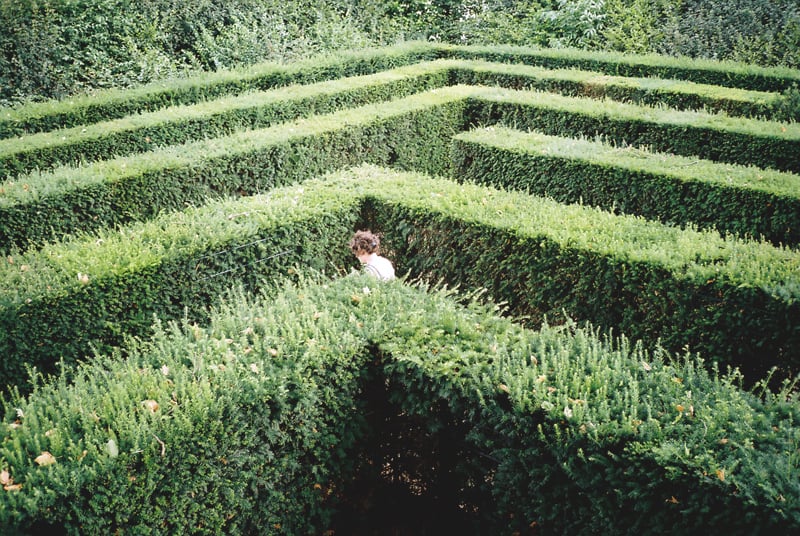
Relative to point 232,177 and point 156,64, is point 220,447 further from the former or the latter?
point 156,64

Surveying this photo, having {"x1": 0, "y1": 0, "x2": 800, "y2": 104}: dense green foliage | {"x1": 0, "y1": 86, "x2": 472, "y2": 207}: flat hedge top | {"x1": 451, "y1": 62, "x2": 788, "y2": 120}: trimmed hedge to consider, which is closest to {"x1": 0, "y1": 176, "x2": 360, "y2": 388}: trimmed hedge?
{"x1": 0, "y1": 86, "x2": 472, "y2": 207}: flat hedge top

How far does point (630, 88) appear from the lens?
36.4ft

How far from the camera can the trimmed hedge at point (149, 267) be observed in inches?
194

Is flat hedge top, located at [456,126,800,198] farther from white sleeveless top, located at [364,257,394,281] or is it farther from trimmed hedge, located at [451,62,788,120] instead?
white sleeveless top, located at [364,257,394,281]

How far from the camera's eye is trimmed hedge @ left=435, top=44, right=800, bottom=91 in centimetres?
1175

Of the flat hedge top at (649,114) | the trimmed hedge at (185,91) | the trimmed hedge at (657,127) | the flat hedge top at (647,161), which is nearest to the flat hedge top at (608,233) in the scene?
the flat hedge top at (647,161)

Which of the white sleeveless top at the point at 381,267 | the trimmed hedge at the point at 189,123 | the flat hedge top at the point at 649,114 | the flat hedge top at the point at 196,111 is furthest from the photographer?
the flat hedge top at the point at 649,114

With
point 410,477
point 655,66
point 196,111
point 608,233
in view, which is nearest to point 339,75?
point 196,111

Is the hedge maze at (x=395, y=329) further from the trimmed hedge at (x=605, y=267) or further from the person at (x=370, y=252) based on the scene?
the person at (x=370, y=252)

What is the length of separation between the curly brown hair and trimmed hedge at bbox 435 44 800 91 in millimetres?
8651

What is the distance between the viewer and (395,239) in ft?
22.5

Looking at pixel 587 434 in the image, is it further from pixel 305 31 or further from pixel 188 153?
pixel 305 31

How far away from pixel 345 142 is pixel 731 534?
749cm

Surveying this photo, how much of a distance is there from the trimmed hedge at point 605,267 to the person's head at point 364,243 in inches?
6.4
